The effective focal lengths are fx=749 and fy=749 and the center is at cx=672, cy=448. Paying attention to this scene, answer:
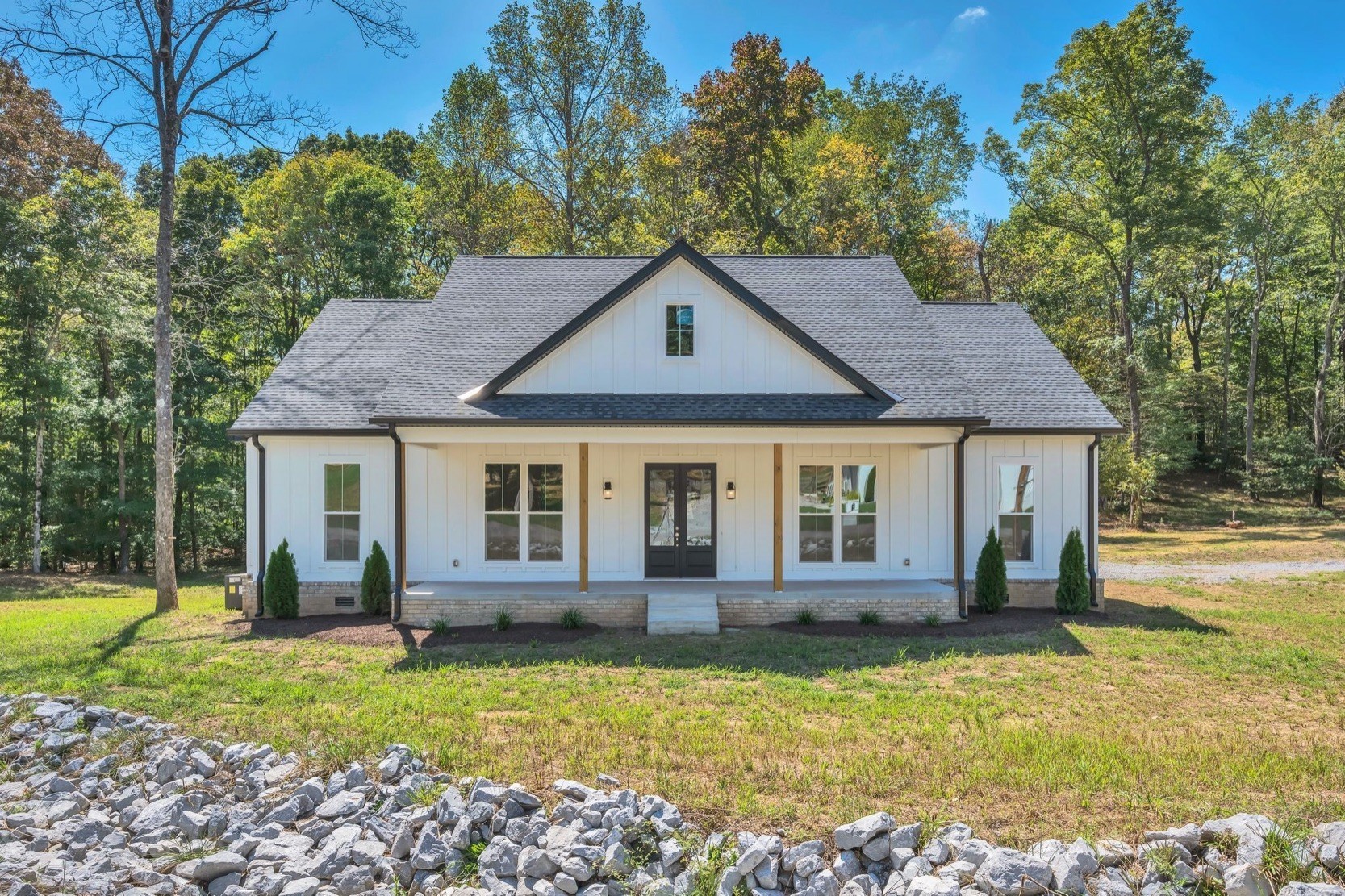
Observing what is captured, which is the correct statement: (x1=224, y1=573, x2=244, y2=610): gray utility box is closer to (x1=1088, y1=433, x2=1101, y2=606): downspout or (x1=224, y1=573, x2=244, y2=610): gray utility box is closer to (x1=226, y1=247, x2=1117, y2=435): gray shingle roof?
(x1=226, y1=247, x2=1117, y2=435): gray shingle roof

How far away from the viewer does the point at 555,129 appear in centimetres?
2464

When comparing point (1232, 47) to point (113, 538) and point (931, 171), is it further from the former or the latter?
point (113, 538)

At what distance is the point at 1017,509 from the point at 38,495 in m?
23.0

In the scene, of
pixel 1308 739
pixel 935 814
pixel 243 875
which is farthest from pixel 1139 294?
pixel 243 875

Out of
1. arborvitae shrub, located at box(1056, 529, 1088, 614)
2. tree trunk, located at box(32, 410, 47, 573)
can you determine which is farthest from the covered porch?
tree trunk, located at box(32, 410, 47, 573)

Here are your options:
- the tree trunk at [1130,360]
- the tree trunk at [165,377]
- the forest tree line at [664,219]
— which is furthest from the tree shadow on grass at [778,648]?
the tree trunk at [1130,360]

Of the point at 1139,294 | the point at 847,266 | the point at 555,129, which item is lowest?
the point at 847,266

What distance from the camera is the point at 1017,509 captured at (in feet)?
40.9

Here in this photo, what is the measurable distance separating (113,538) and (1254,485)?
37.6m

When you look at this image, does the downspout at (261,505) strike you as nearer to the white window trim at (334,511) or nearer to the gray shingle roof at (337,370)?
the gray shingle roof at (337,370)

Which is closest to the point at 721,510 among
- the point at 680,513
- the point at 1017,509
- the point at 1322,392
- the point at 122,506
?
the point at 680,513

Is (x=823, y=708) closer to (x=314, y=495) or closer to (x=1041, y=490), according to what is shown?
(x=1041, y=490)

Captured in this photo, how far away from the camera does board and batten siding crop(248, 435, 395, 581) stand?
480 inches

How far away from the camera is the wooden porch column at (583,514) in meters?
11.1
